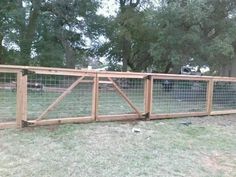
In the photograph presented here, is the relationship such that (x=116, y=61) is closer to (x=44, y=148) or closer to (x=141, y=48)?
(x=141, y=48)

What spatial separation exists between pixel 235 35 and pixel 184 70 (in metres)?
7.50

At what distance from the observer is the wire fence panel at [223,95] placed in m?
8.95

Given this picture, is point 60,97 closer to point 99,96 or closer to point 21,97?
point 21,97

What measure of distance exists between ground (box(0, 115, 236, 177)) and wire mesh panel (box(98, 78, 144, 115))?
0.58 metres

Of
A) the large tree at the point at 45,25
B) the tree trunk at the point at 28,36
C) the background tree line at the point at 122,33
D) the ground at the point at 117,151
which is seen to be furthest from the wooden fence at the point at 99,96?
the large tree at the point at 45,25

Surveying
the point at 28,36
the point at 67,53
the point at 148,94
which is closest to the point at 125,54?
the point at 67,53

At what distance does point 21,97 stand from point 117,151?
1974mm

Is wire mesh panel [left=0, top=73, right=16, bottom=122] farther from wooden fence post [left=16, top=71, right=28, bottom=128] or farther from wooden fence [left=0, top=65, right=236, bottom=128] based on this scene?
wooden fence post [left=16, top=71, right=28, bottom=128]

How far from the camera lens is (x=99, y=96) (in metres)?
6.85

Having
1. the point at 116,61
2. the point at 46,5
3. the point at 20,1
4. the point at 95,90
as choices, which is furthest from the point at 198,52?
the point at 116,61

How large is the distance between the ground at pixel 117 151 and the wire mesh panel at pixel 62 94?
1.80 feet

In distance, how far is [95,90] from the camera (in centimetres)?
666

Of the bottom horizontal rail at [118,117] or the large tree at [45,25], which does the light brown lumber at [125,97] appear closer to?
the bottom horizontal rail at [118,117]

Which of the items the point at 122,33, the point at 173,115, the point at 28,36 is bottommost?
the point at 173,115
